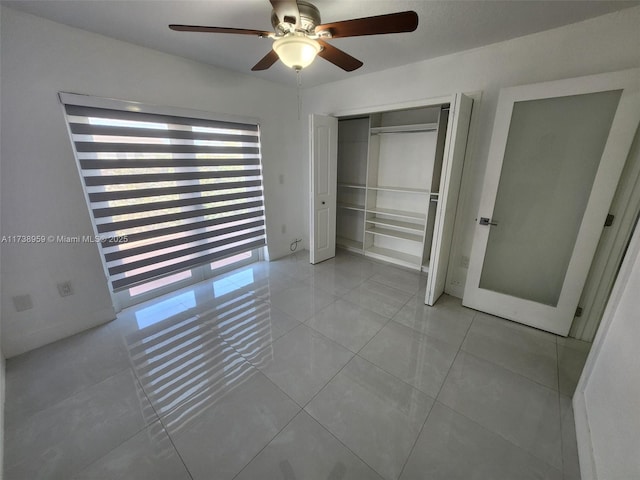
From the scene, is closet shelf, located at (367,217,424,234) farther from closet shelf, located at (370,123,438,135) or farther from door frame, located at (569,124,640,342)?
door frame, located at (569,124,640,342)

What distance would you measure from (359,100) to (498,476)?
3.51m

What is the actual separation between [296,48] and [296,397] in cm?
209

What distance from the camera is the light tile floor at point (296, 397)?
1266mm

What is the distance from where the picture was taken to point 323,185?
3469 millimetres

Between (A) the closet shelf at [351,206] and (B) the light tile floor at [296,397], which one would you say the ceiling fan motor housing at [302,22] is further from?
(A) the closet shelf at [351,206]

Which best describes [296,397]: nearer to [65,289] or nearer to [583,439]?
[583,439]

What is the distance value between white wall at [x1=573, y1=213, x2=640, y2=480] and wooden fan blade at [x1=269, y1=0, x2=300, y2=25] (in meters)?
2.12

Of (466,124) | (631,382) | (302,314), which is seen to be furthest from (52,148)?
(631,382)

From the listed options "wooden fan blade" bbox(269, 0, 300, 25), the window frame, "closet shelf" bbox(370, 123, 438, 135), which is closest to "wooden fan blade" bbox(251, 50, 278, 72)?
"wooden fan blade" bbox(269, 0, 300, 25)

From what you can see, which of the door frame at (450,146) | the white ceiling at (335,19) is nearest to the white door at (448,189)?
the door frame at (450,146)

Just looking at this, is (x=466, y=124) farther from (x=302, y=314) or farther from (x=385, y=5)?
(x=302, y=314)

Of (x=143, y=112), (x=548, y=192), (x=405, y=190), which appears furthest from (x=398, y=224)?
(x=143, y=112)

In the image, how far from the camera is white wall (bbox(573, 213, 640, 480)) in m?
1.01

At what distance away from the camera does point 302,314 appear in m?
2.49
